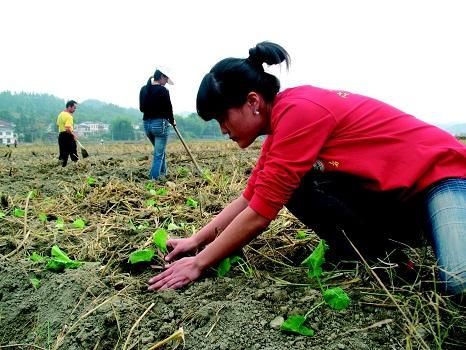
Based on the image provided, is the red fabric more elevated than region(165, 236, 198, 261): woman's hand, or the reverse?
the red fabric

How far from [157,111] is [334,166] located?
3716 mm

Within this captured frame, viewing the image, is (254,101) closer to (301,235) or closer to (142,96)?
(301,235)

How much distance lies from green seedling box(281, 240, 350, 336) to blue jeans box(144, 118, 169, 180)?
11.5 ft

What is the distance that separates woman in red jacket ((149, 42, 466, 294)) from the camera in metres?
1.37

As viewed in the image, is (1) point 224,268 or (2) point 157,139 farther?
(2) point 157,139

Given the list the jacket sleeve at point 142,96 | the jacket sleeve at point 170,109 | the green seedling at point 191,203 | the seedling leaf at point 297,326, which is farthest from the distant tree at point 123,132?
the seedling leaf at point 297,326

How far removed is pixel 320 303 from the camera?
124 cm

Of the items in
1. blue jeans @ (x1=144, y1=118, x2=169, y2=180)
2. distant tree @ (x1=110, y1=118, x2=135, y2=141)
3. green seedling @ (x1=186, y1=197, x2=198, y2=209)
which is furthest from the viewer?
distant tree @ (x1=110, y1=118, x2=135, y2=141)

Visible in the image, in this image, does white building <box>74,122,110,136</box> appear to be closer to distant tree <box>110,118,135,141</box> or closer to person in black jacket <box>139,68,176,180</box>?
distant tree <box>110,118,135,141</box>

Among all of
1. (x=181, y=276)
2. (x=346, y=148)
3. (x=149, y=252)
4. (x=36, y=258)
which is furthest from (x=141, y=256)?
(x=346, y=148)

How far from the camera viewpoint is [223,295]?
1391 millimetres

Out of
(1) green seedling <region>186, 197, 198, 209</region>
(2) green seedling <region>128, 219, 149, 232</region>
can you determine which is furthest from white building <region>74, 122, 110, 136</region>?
(2) green seedling <region>128, 219, 149, 232</region>

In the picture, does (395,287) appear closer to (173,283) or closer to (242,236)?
(242,236)

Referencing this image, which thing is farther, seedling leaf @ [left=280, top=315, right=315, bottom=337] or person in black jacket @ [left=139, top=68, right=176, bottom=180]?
person in black jacket @ [left=139, top=68, right=176, bottom=180]
